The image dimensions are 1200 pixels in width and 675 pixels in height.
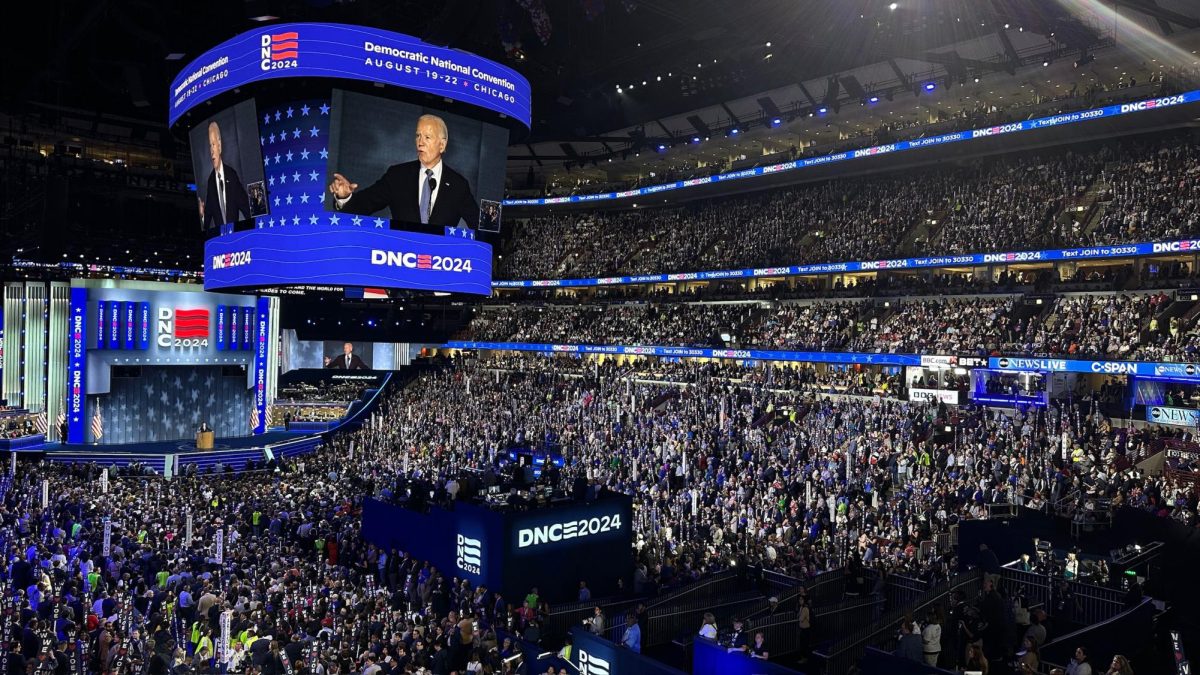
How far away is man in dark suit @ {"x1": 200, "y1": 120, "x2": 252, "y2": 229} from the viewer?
21984 mm

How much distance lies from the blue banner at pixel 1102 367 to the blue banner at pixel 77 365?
1432 inches

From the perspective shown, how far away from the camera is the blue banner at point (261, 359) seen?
41.3 metres

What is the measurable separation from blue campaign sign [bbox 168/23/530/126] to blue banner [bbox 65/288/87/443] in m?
18.6

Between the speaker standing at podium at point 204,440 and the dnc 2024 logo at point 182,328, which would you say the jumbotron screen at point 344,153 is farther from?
the dnc 2024 logo at point 182,328

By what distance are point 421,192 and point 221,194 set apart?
18.1ft

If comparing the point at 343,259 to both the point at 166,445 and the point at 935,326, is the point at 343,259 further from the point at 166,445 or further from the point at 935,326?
the point at 166,445

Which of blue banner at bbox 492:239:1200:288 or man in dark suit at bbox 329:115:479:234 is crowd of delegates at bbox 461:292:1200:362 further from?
man in dark suit at bbox 329:115:479:234

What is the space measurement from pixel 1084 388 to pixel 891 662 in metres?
22.9

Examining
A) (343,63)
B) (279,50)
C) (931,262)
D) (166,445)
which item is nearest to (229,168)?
(279,50)

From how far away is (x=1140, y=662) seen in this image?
11.4 m

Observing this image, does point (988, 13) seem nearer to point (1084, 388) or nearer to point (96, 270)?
point (1084, 388)

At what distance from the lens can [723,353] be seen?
3744cm

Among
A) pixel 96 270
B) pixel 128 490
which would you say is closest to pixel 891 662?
pixel 128 490

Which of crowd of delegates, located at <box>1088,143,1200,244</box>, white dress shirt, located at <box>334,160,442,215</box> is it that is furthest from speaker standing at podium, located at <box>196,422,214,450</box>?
crowd of delegates, located at <box>1088,143,1200,244</box>
